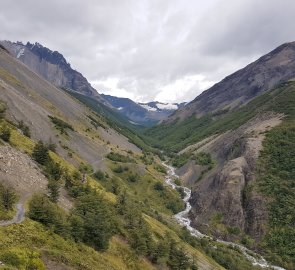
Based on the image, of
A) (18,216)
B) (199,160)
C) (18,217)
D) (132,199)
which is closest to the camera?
(18,217)

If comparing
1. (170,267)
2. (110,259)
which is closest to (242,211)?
(170,267)

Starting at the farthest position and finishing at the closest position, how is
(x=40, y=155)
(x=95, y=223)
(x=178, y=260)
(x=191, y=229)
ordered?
1. (x=191, y=229)
2. (x=40, y=155)
3. (x=178, y=260)
4. (x=95, y=223)

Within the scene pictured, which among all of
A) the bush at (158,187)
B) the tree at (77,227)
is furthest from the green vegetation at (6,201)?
the bush at (158,187)

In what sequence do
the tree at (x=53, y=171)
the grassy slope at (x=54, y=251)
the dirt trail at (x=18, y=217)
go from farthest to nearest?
the tree at (x=53, y=171)
the dirt trail at (x=18, y=217)
the grassy slope at (x=54, y=251)

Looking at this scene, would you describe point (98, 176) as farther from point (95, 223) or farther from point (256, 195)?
point (95, 223)

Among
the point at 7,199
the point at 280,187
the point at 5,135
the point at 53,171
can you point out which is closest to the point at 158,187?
the point at 280,187

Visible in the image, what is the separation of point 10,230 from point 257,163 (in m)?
85.2

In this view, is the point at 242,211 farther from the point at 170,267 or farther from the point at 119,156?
the point at 119,156

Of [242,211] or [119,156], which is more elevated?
[119,156]

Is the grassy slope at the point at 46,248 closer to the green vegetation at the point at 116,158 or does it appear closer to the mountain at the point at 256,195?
the mountain at the point at 256,195

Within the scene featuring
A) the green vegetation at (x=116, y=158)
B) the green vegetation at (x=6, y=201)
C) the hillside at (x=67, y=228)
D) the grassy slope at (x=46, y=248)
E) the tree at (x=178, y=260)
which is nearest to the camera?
the grassy slope at (x=46, y=248)

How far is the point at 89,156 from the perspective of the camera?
118 metres

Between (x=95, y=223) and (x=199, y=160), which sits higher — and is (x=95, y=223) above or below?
below

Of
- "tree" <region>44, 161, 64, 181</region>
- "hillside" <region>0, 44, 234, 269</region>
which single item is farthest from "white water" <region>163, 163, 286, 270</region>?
"tree" <region>44, 161, 64, 181</region>
